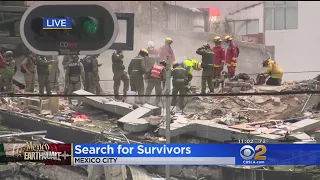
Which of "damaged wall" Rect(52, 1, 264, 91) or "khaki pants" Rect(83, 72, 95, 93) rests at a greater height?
"damaged wall" Rect(52, 1, 264, 91)

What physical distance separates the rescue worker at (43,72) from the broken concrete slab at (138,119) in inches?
38.3

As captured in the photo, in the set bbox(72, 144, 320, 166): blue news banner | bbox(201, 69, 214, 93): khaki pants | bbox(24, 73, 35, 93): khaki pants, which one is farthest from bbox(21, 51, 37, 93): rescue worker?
bbox(201, 69, 214, 93): khaki pants

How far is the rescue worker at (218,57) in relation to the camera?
4868mm

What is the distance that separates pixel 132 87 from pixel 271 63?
61.6 inches

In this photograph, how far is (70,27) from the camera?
4531 millimetres

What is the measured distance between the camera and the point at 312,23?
4789mm

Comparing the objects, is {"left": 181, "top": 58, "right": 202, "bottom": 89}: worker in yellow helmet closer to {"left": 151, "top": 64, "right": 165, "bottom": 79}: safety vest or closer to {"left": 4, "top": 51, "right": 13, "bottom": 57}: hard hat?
{"left": 151, "top": 64, "right": 165, "bottom": 79}: safety vest

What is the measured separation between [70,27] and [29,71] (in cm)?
87

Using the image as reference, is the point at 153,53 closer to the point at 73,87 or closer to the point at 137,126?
the point at 137,126

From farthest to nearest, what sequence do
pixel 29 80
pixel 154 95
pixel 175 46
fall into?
pixel 29 80 → pixel 175 46 → pixel 154 95

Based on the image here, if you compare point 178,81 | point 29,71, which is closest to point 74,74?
point 29,71

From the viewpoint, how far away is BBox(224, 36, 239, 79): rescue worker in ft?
16.0

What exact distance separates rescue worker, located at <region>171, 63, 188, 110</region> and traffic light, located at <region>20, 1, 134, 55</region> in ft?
2.37
